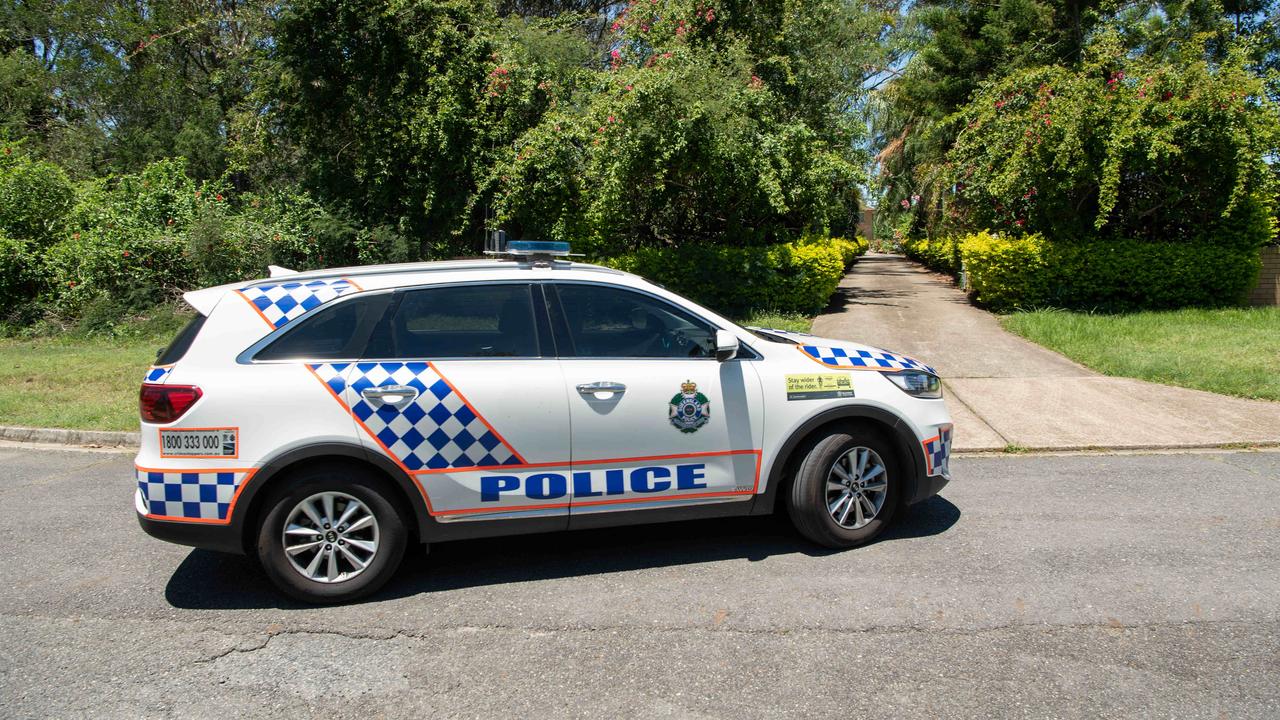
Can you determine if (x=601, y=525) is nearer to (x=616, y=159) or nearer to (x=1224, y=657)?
(x=1224, y=657)

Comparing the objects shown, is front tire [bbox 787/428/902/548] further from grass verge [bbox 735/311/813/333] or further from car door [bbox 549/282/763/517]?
grass verge [bbox 735/311/813/333]

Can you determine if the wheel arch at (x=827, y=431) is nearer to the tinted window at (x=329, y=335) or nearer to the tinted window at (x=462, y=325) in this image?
the tinted window at (x=462, y=325)

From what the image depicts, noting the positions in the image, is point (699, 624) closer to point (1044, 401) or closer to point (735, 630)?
point (735, 630)

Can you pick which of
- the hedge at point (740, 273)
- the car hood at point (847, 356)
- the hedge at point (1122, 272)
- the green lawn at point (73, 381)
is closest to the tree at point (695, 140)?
the hedge at point (740, 273)

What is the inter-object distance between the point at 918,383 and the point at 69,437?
7.74 m

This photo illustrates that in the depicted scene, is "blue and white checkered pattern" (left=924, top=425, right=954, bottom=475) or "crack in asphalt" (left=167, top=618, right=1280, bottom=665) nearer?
"crack in asphalt" (left=167, top=618, right=1280, bottom=665)

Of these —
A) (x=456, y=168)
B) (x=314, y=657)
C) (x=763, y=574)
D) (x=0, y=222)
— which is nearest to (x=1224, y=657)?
(x=763, y=574)

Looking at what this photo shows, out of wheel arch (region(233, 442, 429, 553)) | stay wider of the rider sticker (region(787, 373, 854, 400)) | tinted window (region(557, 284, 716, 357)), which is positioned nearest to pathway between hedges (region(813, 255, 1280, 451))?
stay wider of the rider sticker (region(787, 373, 854, 400))

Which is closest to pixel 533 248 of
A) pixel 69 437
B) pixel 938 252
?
pixel 69 437

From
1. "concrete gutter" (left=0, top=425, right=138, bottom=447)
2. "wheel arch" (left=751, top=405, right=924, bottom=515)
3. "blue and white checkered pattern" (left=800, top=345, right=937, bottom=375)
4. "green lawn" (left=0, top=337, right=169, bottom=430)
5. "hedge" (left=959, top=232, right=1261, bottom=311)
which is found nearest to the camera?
"wheel arch" (left=751, top=405, right=924, bottom=515)

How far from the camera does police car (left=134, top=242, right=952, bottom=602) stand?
4348 millimetres

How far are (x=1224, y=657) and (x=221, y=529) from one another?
4.57 metres

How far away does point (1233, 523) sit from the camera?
556 centimetres

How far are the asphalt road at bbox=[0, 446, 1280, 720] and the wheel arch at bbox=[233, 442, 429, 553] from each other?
16.9 inches
